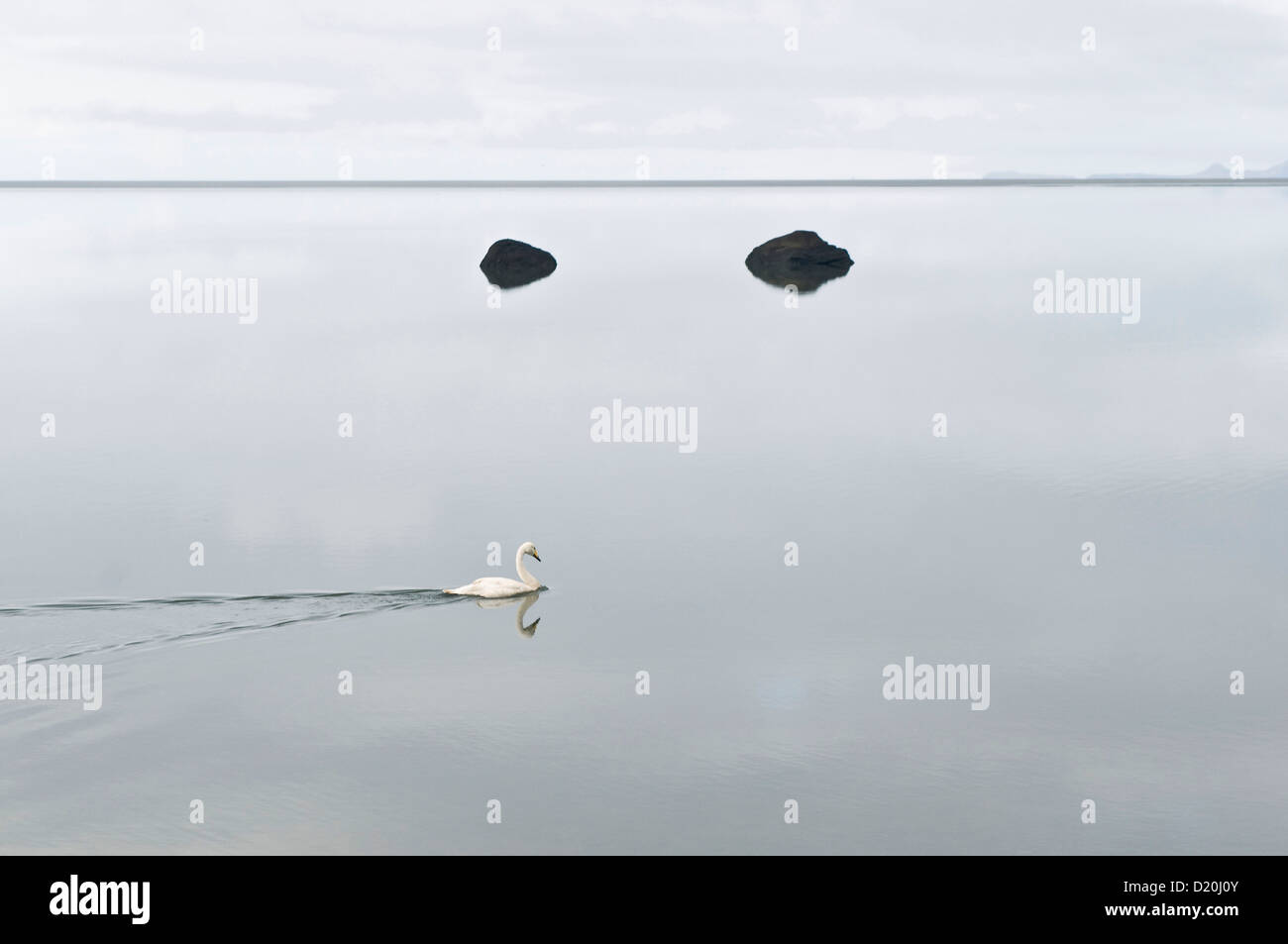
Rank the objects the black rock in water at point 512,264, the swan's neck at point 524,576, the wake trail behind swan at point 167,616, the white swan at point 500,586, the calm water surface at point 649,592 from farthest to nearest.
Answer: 1. the black rock in water at point 512,264
2. the swan's neck at point 524,576
3. the white swan at point 500,586
4. the wake trail behind swan at point 167,616
5. the calm water surface at point 649,592

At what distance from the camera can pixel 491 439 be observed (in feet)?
101

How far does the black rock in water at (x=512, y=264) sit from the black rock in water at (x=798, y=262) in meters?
11.4

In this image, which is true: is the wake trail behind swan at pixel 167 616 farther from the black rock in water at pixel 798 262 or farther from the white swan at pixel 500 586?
the black rock in water at pixel 798 262

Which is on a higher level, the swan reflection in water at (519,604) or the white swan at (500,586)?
the white swan at (500,586)

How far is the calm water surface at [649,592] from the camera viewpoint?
1369 cm

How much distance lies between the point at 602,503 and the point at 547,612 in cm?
552

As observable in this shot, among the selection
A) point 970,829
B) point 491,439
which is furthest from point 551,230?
point 970,829

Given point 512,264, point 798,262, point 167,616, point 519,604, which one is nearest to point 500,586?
point 519,604

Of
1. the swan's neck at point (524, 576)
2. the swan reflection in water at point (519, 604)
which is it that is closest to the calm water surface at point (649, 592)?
the swan reflection in water at point (519, 604)

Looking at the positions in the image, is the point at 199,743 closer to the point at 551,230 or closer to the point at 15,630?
the point at 15,630

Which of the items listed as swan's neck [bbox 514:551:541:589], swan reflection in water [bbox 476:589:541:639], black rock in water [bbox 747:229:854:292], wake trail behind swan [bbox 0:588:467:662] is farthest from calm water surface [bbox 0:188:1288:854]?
black rock in water [bbox 747:229:854:292]

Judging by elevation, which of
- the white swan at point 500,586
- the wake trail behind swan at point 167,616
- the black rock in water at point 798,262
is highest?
the black rock in water at point 798,262

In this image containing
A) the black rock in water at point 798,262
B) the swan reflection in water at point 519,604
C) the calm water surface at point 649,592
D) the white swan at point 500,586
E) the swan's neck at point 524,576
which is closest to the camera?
the calm water surface at point 649,592

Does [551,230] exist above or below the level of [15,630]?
above
